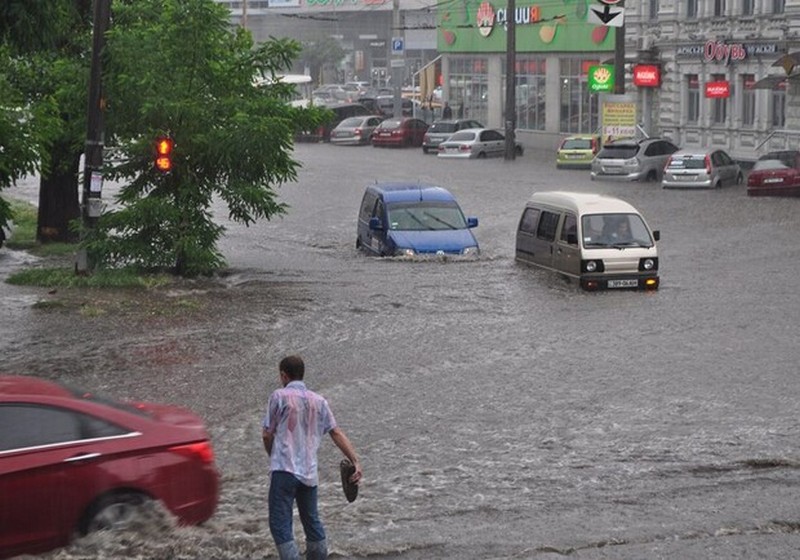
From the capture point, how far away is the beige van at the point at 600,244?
24.7 m

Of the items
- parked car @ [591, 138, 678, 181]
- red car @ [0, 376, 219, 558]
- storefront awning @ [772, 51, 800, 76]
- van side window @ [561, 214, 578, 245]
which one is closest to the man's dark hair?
red car @ [0, 376, 219, 558]

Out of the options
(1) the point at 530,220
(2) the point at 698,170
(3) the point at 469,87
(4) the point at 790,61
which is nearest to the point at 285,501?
(1) the point at 530,220

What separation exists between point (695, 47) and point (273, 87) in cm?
3313

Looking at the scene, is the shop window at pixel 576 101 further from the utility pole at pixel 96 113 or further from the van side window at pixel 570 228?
the utility pole at pixel 96 113

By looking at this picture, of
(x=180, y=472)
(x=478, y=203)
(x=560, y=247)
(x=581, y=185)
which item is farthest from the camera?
(x=581, y=185)

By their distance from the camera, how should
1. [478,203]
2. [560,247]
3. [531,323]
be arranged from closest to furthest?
[531,323] < [560,247] < [478,203]

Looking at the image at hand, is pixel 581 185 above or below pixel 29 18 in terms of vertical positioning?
below

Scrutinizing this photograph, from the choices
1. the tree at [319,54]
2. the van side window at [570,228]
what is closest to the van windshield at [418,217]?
the van side window at [570,228]

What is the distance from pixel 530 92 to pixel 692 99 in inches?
519

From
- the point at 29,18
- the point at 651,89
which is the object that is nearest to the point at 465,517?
the point at 29,18

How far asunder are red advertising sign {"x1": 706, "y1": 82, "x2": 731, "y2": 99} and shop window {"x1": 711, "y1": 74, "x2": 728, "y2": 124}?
2.53 feet

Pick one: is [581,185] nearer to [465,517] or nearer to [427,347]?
[427,347]

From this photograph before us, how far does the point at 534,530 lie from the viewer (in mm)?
10945

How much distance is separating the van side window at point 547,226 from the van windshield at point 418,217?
2.61 meters
